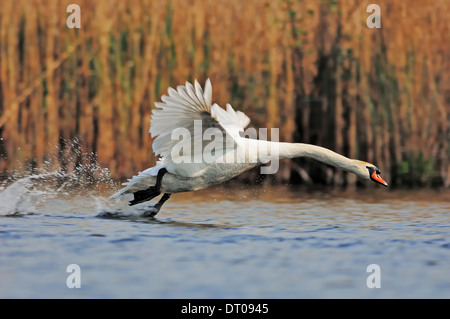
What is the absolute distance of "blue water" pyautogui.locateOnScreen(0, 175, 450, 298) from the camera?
5852 millimetres

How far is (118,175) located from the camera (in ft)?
35.3

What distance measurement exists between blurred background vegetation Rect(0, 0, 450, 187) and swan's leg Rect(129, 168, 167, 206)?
2.37 metres

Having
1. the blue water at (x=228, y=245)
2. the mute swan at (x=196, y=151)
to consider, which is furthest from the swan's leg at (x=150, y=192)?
the blue water at (x=228, y=245)

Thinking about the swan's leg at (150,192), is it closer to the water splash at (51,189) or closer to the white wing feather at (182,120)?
Answer: the white wing feather at (182,120)

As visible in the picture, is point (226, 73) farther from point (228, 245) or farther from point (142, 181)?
point (228, 245)

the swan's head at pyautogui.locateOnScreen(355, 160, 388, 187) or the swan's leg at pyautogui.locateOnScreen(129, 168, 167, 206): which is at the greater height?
the swan's head at pyautogui.locateOnScreen(355, 160, 388, 187)

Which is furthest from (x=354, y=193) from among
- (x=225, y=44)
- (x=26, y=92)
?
(x=26, y=92)

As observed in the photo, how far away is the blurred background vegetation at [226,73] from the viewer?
35.1ft

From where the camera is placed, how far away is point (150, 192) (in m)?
8.32

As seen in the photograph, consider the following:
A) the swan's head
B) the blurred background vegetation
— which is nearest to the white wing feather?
the swan's head

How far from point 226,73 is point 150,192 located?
3010 mm

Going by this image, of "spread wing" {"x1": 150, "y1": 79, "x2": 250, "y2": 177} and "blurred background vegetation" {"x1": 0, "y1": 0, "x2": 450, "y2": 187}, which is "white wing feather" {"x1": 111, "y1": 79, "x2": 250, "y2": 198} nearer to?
"spread wing" {"x1": 150, "y1": 79, "x2": 250, "y2": 177}

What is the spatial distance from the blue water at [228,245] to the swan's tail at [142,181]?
322 millimetres
